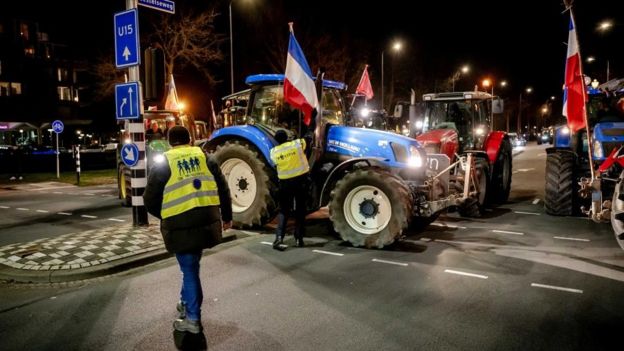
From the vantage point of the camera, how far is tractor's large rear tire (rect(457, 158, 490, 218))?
34.4 ft

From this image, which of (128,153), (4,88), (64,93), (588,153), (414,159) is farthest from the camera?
(64,93)

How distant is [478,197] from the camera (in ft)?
35.7

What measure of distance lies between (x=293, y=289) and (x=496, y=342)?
2.41 m

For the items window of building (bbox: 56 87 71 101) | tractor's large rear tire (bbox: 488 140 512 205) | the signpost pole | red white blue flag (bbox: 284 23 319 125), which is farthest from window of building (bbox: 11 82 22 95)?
red white blue flag (bbox: 284 23 319 125)

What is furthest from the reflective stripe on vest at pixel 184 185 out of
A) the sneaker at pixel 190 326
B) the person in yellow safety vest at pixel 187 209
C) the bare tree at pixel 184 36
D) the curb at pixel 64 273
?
the bare tree at pixel 184 36

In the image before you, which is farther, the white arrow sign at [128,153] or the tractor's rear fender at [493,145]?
the tractor's rear fender at [493,145]

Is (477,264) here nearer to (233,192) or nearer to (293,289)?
(293,289)

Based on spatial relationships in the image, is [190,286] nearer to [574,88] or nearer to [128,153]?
[128,153]

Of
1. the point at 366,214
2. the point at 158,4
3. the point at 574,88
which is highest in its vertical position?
the point at 158,4

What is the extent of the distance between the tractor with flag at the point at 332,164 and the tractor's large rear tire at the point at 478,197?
775 millimetres

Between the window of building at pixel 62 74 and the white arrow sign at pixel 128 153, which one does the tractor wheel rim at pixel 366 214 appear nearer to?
the white arrow sign at pixel 128 153

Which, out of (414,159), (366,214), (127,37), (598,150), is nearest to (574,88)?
(598,150)

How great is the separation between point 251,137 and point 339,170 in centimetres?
178

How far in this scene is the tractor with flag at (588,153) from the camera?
7.26m
